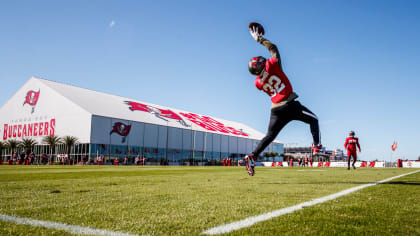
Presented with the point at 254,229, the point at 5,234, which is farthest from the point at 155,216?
the point at 5,234

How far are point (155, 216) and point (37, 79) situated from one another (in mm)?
51100

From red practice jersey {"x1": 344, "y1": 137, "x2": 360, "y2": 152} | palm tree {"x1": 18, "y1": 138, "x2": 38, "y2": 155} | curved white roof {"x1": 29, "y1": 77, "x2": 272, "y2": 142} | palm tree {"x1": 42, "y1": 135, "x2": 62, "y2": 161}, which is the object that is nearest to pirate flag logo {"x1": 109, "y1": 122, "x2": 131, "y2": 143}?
curved white roof {"x1": 29, "y1": 77, "x2": 272, "y2": 142}

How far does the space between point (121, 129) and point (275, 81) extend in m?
37.1

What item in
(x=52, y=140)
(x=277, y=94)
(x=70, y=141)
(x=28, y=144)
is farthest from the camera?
(x=28, y=144)

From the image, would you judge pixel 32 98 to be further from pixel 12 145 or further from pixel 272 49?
pixel 272 49

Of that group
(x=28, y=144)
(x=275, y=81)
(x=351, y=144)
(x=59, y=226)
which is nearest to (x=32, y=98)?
(x=28, y=144)

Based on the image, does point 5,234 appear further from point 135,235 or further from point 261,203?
point 261,203

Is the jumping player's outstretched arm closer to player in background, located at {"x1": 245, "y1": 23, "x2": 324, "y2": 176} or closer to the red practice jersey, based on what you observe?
player in background, located at {"x1": 245, "y1": 23, "x2": 324, "y2": 176}

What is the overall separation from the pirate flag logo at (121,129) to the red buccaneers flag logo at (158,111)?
479 cm

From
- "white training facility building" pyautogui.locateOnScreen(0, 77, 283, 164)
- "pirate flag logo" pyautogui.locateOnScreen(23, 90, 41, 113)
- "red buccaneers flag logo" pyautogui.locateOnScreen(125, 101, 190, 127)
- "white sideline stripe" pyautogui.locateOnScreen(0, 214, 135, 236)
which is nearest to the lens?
"white sideline stripe" pyautogui.locateOnScreen(0, 214, 135, 236)

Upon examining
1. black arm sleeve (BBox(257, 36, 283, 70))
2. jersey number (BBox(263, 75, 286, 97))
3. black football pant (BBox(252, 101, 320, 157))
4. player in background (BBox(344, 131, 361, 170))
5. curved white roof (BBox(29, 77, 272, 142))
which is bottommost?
player in background (BBox(344, 131, 361, 170))

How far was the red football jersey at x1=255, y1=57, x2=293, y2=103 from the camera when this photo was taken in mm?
6910

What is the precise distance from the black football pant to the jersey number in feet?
1.34

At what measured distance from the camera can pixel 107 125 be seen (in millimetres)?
40031
